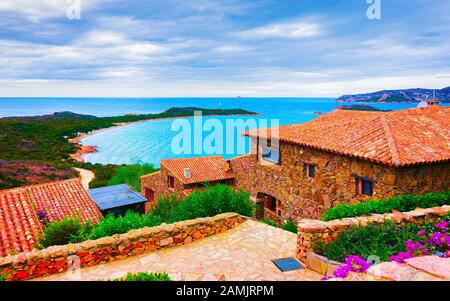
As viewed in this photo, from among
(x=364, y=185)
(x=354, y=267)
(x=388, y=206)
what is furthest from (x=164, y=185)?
(x=354, y=267)

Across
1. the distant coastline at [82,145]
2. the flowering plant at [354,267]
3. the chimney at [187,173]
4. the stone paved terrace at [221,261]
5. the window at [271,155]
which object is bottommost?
the distant coastline at [82,145]

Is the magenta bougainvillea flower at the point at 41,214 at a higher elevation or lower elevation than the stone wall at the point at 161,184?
higher

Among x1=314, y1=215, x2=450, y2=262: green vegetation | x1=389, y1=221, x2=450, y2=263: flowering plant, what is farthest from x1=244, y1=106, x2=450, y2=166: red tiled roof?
x1=389, y1=221, x2=450, y2=263: flowering plant

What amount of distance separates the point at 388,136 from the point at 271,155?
6362 mm

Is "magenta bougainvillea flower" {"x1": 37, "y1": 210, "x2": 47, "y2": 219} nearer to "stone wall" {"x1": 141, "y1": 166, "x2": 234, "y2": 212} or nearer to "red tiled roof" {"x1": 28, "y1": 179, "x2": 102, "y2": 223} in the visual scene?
"red tiled roof" {"x1": 28, "y1": 179, "x2": 102, "y2": 223}

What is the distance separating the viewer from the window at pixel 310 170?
13.7 meters

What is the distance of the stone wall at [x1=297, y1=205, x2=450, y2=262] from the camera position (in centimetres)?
735

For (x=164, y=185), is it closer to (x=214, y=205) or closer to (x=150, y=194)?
(x=150, y=194)

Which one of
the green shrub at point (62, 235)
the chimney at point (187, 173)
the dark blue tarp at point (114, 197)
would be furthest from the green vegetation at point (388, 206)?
the chimney at point (187, 173)

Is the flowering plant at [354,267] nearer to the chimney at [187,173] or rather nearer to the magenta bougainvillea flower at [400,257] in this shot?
the magenta bougainvillea flower at [400,257]

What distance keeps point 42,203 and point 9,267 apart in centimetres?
751

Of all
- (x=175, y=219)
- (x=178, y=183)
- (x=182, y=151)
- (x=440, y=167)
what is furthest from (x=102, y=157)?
(x=440, y=167)

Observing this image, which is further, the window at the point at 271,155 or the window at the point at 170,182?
the window at the point at 170,182

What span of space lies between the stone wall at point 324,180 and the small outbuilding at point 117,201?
662cm
